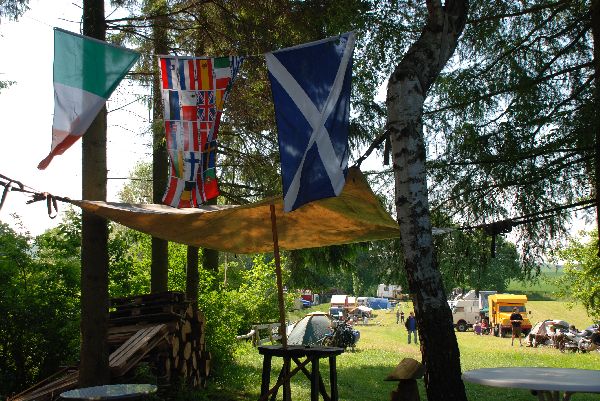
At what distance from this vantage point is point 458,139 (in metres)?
7.68

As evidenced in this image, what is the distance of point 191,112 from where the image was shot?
21.8 feet

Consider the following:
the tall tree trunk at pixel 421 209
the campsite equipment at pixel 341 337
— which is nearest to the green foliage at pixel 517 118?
the tall tree trunk at pixel 421 209

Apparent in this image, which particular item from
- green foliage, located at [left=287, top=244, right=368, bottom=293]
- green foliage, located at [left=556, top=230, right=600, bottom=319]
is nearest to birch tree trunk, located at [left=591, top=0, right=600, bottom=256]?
green foliage, located at [left=287, top=244, right=368, bottom=293]

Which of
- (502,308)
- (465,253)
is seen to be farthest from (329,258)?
(502,308)

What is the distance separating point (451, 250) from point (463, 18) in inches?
118

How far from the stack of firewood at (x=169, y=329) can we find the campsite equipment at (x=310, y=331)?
36.8 ft

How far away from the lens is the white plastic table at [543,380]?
144 inches

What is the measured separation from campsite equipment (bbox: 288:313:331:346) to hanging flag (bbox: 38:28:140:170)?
14.9 m

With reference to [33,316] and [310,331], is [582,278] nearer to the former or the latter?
[310,331]

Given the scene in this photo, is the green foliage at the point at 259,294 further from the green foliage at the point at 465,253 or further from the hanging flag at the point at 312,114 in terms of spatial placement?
the hanging flag at the point at 312,114

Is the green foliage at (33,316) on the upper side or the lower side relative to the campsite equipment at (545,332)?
upper

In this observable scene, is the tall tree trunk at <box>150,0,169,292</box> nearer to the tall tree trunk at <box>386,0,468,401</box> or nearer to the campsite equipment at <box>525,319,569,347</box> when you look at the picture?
the tall tree trunk at <box>386,0,468,401</box>

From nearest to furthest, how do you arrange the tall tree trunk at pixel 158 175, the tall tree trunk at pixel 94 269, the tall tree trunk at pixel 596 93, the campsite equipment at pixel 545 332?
the tall tree trunk at pixel 94 269, the tall tree trunk at pixel 596 93, the tall tree trunk at pixel 158 175, the campsite equipment at pixel 545 332

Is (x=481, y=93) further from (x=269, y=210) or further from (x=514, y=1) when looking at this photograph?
(x=269, y=210)
